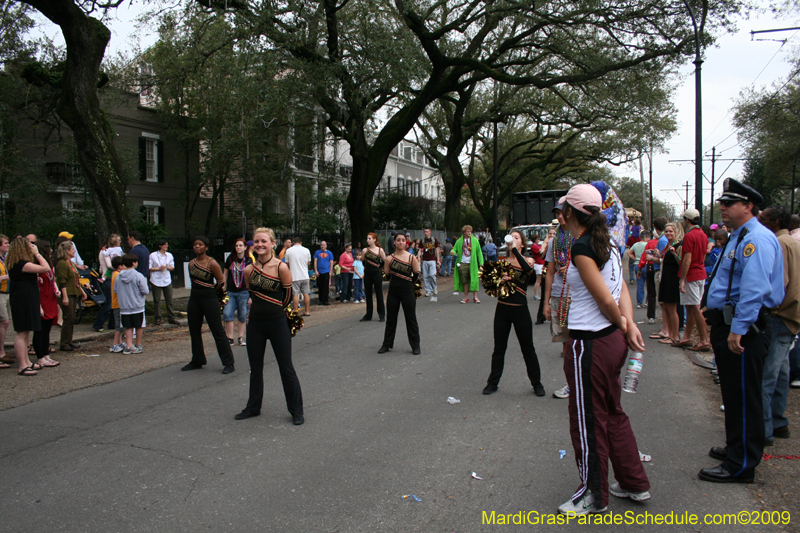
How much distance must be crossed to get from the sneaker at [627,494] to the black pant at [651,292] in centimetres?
829

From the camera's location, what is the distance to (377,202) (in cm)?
3519

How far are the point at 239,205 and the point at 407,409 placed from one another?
911 inches

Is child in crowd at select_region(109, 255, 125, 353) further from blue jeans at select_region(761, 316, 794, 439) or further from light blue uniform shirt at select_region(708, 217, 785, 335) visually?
blue jeans at select_region(761, 316, 794, 439)

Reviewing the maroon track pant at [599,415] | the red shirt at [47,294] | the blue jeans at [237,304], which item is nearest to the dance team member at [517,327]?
the maroon track pant at [599,415]

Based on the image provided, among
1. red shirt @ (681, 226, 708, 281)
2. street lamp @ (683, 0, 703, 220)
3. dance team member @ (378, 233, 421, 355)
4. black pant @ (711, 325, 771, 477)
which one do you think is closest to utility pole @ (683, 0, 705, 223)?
street lamp @ (683, 0, 703, 220)

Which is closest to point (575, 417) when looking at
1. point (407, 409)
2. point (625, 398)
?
point (407, 409)

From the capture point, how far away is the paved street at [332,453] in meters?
3.66

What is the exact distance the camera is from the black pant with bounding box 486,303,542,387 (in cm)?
627

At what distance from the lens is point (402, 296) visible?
8.79 meters

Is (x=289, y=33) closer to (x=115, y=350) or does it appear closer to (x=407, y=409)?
(x=115, y=350)

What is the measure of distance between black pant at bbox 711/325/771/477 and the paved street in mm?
269

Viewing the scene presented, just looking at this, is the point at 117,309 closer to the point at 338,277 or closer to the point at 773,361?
the point at 338,277

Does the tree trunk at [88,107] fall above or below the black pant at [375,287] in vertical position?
above

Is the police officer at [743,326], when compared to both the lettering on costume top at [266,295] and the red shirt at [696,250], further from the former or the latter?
the red shirt at [696,250]
